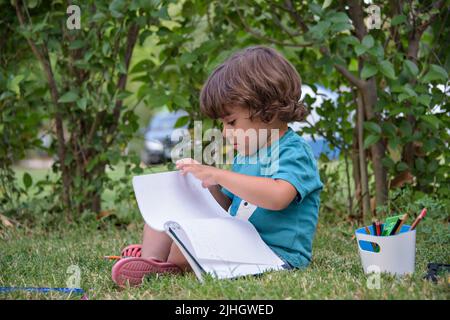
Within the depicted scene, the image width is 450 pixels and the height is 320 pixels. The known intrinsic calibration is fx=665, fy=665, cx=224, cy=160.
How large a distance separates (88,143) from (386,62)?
163 cm

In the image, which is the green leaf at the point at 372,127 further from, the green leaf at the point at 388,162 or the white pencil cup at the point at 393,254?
the white pencil cup at the point at 393,254

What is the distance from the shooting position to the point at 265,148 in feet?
7.37

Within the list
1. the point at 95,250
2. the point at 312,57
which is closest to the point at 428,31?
the point at 312,57

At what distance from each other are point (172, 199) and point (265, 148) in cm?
36

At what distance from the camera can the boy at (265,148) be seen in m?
2.11

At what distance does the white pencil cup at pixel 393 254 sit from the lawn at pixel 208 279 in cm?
5

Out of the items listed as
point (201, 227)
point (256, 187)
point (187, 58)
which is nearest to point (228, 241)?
point (201, 227)

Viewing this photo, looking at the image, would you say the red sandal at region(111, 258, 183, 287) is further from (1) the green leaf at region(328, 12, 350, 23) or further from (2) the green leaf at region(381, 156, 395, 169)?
(2) the green leaf at region(381, 156, 395, 169)

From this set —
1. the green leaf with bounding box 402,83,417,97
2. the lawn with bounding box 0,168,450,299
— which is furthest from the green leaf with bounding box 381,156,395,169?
the green leaf with bounding box 402,83,417,97

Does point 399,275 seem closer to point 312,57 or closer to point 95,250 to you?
point 95,250

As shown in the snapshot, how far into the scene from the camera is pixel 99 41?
3330mm

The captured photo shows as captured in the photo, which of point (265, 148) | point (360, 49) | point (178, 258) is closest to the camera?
point (178, 258)

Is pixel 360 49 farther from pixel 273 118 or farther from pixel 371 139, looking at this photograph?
pixel 273 118

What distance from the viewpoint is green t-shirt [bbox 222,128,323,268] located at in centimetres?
211
